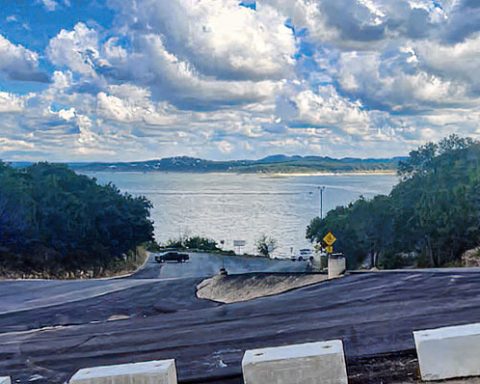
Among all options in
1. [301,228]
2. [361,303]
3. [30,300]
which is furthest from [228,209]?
[361,303]

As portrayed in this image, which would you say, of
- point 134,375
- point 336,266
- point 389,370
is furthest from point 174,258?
point 134,375

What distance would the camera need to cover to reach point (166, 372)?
5426 mm

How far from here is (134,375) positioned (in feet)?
17.8

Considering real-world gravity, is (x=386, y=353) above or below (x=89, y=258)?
above

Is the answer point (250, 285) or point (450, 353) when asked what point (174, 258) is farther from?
point (450, 353)

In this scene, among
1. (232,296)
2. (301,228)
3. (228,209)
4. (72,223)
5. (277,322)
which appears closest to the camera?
(277,322)

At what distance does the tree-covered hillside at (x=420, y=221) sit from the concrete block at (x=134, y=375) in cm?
3673

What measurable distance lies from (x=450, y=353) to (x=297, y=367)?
57.6 inches

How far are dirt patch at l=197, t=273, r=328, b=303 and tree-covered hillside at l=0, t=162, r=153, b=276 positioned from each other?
2425 cm

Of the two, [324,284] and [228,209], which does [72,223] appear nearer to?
[324,284]

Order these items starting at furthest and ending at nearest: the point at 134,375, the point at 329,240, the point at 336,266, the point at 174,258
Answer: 1. the point at 174,258
2. the point at 329,240
3. the point at 336,266
4. the point at 134,375

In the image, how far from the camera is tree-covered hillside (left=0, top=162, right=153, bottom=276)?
4344 centimetres

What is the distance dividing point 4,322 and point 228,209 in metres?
120

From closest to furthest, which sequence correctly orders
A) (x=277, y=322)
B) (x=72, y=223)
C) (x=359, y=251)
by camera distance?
1. (x=277, y=322)
2. (x=72, y=223)
3. (x=359, y=251)
